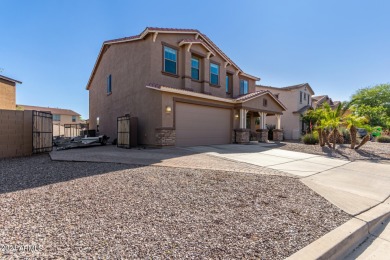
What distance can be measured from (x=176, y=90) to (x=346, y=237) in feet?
33.2

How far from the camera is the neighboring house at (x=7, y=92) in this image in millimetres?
15703

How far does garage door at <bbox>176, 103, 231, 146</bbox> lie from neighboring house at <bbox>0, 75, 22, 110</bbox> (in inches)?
585

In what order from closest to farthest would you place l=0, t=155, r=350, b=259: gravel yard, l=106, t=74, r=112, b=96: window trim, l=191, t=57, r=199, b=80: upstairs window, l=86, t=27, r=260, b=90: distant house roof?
l=0, t=155, r=350, b=259: gravel yard < l=86, t=27, r=260, b=90: distant house roof < l=191, t=57, r=199, b=80: upstairs window < l=106, t=74, r=112, b=96: window trim

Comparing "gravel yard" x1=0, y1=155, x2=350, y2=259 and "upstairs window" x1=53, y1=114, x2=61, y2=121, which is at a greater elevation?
"upstairs window" x1=53, y1=114, x2=61, y2=121

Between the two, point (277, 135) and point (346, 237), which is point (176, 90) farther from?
point (277, 135)

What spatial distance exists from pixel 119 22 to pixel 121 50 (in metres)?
2.02

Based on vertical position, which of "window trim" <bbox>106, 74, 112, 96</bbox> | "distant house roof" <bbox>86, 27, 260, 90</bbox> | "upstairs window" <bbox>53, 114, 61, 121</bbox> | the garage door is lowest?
the garage door

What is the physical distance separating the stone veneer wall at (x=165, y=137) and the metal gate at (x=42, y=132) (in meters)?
5.69

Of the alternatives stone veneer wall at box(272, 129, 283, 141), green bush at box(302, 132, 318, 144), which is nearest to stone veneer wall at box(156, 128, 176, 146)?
green bush at box(302, 132, 318, 144)

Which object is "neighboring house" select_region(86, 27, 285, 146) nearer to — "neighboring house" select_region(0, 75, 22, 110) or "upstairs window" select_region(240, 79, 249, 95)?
"upstairs window" select_region(240, 79, 249, 95)

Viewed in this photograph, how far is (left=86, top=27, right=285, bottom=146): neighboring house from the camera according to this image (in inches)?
467

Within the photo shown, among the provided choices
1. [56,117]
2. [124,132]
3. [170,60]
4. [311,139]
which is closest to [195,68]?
[170,60]

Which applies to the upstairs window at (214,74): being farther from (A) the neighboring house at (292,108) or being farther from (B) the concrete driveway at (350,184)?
(A) the neighboring house at (292,108)

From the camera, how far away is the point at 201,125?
527 inches
